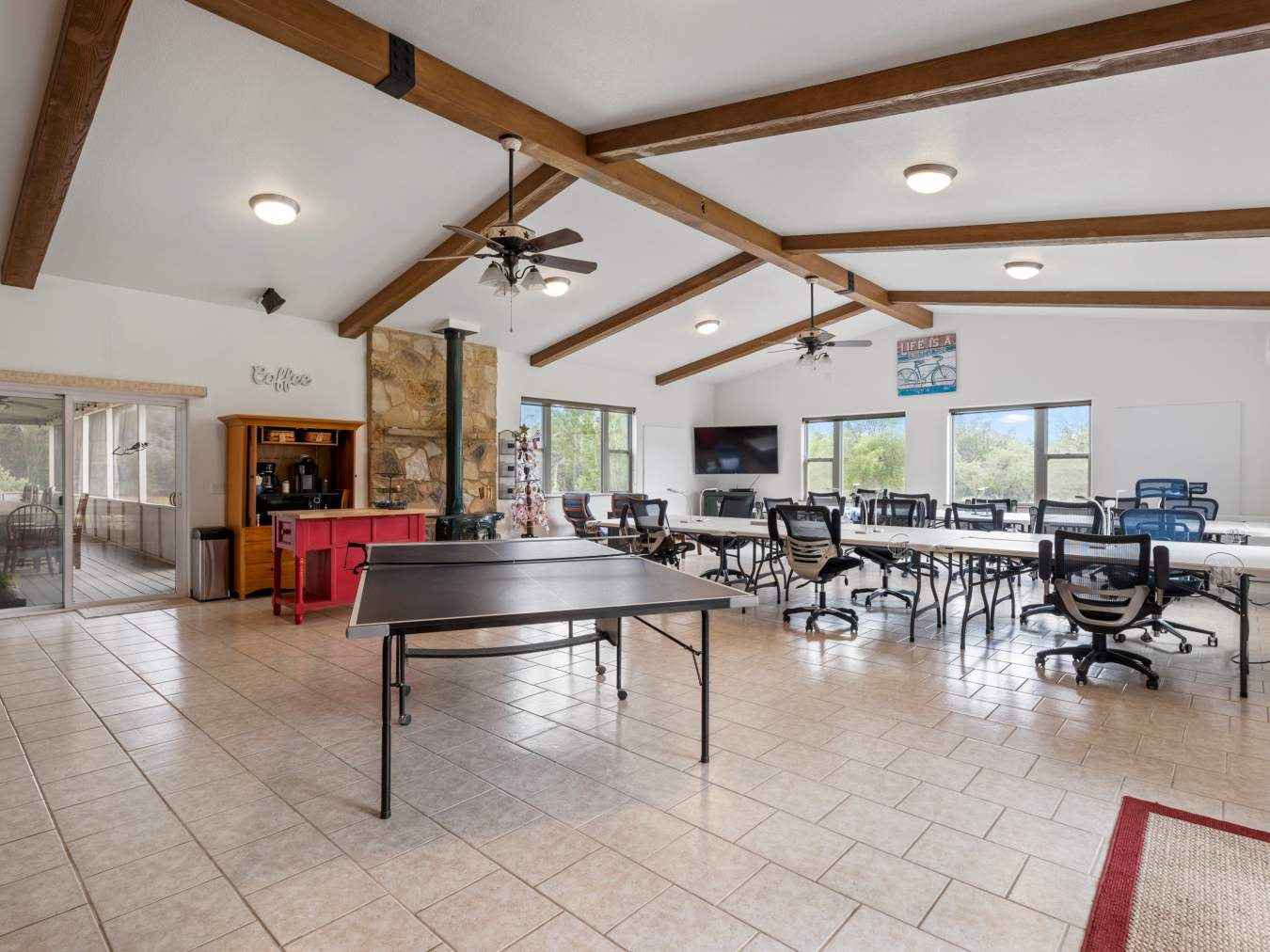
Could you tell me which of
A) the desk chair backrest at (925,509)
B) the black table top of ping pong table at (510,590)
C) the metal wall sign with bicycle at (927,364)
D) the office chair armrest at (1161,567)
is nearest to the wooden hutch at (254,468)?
the black table top of ping pong table at (510,590)

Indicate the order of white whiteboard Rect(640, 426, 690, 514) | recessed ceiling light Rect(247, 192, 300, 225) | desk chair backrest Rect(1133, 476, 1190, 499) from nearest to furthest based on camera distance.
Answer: recessed ceiling light Rect(247, 192, 300, 225)
desk chair backrest Rect(1133, 476, 1190, 499)
white whiteboard Rect(640, 426, 690, 514)

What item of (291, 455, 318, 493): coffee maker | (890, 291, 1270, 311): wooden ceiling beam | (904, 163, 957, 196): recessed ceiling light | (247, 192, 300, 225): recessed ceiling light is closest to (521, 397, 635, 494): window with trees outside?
(291, 455, 318, 493): coffee maker

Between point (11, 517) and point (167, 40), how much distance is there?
14.6ft

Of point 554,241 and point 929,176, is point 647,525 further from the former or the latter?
point 929,176

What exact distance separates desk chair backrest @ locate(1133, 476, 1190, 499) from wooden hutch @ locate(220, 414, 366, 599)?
8.33 meters

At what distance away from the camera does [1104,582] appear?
394cm

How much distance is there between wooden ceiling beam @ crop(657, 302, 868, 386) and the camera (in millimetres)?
9422

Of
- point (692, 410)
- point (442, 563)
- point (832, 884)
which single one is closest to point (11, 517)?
point (442, 563)

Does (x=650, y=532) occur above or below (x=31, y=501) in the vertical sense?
below

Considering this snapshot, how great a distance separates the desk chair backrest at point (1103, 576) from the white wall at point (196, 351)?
6.58 metres

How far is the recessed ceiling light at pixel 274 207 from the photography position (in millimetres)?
4840

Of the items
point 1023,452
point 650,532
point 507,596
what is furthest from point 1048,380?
point 507,596

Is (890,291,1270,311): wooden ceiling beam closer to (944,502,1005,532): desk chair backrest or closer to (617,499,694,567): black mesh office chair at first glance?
(944,502,1005,532): desk chair backrest

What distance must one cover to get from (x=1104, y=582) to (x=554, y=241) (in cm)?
372
